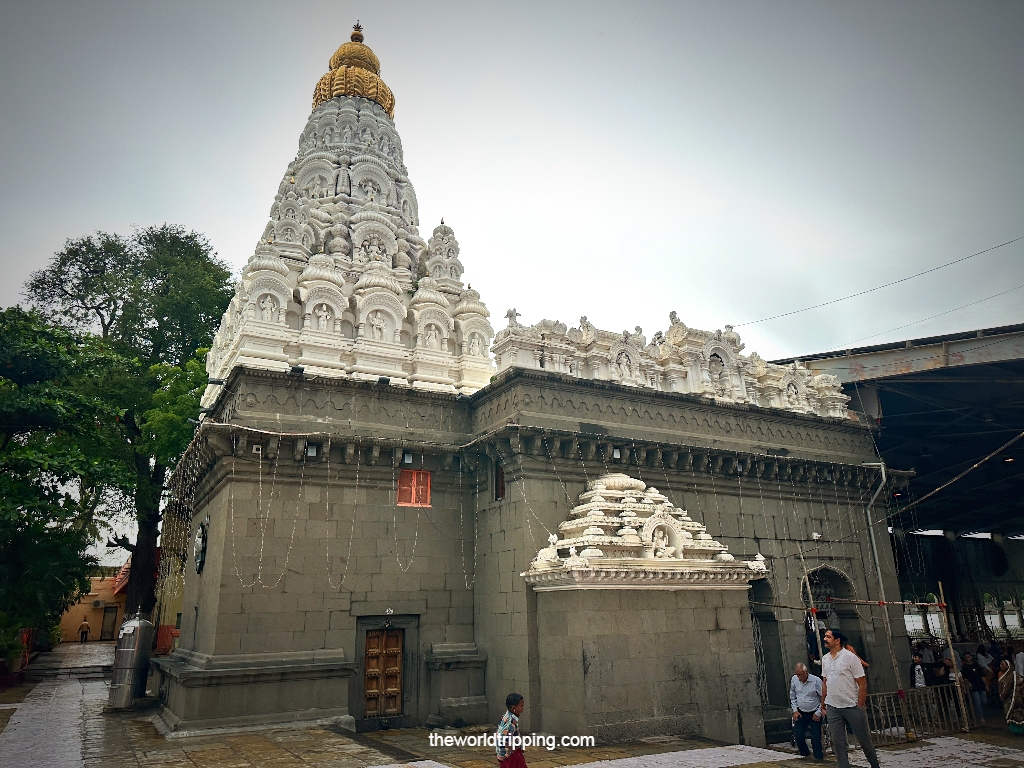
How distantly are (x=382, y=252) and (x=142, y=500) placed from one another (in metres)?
12.8

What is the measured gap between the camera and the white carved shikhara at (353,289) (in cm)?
1670

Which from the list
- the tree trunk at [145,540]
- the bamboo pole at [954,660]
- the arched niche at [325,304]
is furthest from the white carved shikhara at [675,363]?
the tree trunk at [145,540]

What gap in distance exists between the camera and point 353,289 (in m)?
18.7

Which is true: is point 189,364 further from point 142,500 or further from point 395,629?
point 395,629

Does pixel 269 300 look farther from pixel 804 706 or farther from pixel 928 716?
pixel 928 716

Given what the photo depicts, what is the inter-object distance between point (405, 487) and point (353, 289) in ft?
20.4

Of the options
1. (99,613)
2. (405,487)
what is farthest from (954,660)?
(99,613)

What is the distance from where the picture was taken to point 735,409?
59.8 ft

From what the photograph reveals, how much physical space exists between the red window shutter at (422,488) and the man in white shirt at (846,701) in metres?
9.65

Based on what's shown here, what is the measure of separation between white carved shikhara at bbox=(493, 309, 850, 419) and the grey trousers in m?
9.16

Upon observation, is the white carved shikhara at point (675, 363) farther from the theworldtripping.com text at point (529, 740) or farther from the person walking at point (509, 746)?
the person walking at point (509, 746)

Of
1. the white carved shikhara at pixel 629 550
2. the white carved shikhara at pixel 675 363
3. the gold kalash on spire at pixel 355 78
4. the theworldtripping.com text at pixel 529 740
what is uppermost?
the gold kalash on spire at pixel 355 78

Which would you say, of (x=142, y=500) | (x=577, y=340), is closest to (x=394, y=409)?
(x=577, y=340)

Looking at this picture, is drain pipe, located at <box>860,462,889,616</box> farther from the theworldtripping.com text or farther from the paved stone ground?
the theworldtripping.com text
